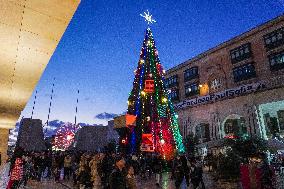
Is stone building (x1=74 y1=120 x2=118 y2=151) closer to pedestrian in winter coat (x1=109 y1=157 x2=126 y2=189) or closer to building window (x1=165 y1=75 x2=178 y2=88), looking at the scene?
building window (x1=165 y1=75 x2=178 y2=88)

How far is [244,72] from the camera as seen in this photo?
28250mm

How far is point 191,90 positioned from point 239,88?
10191mm

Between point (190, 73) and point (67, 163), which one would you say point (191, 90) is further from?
point (67, 163)

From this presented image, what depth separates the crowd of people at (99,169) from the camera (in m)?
6.14

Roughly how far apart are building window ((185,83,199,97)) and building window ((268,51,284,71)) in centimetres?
1038

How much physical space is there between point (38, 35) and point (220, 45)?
93.8ft

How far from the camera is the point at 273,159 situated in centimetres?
2170

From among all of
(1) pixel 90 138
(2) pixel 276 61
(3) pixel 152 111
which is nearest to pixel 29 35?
(3) pixel 152 111

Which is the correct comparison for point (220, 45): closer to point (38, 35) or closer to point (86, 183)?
point (86, 183)

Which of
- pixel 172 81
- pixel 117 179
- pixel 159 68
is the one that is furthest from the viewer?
pixel 172 81

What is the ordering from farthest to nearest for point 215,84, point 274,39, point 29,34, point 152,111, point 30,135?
point 30,135 → point 215,84 → point 274,39 → point 152,111 → point 29,34

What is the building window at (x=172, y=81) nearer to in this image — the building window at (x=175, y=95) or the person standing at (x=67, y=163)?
the building window at (x=175, y=95)

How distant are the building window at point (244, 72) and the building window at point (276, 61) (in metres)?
1.98

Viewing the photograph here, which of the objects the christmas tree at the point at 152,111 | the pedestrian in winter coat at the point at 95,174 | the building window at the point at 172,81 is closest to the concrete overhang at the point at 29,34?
the pedestrian in winter coat at the point at 95,174
